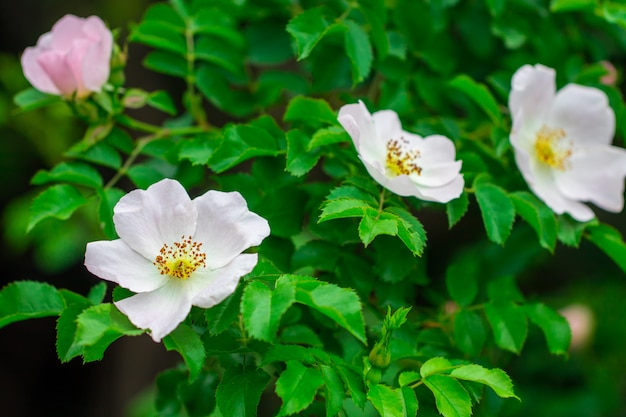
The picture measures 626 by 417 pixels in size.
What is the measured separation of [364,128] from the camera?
1.06m

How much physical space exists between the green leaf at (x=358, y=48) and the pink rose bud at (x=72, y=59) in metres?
0.40

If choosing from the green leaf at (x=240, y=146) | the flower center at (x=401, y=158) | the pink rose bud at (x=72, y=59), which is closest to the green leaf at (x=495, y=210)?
the flower center at (x=401, y=158)

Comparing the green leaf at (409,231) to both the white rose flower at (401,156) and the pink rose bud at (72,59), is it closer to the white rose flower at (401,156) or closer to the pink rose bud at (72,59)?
the white rose flower at (401,156)

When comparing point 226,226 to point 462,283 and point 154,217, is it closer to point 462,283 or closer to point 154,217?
point 154,217

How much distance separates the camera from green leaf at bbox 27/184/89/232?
3.44 feet

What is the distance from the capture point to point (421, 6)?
1.34 meters

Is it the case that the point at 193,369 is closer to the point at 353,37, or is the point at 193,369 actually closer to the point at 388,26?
the point at 353,37

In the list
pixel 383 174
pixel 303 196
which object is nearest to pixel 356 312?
pixel 383 174

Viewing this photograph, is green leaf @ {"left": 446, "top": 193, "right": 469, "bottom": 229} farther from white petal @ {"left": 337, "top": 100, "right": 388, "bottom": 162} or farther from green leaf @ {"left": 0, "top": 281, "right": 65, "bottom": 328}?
green leaf @ {"left": 0, "top": 281, "right": 65, "bottom": 328}

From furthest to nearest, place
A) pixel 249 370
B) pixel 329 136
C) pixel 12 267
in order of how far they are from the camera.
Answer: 1. pixel 12 267
2. pixel 329 136
3. pixel 249 370

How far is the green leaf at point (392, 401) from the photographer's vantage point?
802 millimetres

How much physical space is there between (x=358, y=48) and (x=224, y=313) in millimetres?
540

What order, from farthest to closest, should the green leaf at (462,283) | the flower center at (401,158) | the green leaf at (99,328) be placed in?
the green leaf at (462,283), the flower center at (401,158), the green leaf at (99,328)

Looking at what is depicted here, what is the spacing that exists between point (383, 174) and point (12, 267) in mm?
2263
